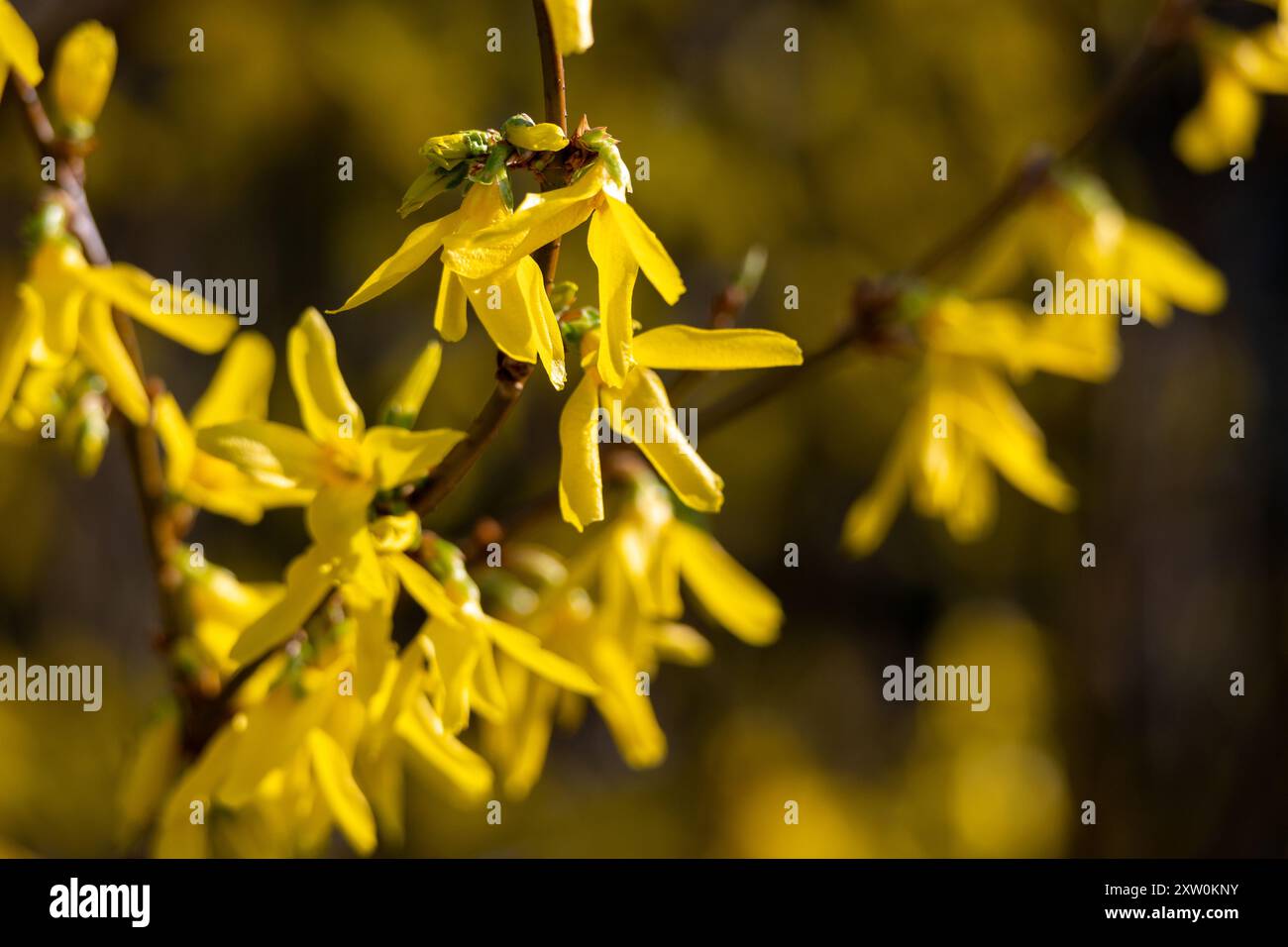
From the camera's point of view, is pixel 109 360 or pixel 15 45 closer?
pixel 15 45

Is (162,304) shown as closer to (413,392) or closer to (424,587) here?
(413,392)

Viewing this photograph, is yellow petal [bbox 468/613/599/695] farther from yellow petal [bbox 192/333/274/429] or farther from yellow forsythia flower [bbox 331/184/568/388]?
yellow petal [bbox 192/333/274/429]

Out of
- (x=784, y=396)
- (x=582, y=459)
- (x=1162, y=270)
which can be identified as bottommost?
(x=582, y=459)

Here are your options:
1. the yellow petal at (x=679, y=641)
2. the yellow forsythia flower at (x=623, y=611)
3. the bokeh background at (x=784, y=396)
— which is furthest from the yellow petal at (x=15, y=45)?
the bokeh background at (x=784, y=396)

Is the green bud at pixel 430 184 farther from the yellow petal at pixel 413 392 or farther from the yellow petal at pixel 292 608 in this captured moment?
the yellow petal at pixel 292 608

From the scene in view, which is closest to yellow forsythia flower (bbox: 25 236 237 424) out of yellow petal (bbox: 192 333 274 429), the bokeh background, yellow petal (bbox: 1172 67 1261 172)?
yellow petal (bbox: 192 333 274 429)

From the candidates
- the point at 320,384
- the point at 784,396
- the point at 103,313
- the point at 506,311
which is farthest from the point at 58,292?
the point at 784,396

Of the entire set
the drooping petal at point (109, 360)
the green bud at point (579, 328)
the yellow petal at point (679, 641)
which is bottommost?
the yellow petal at point (679, 641)
